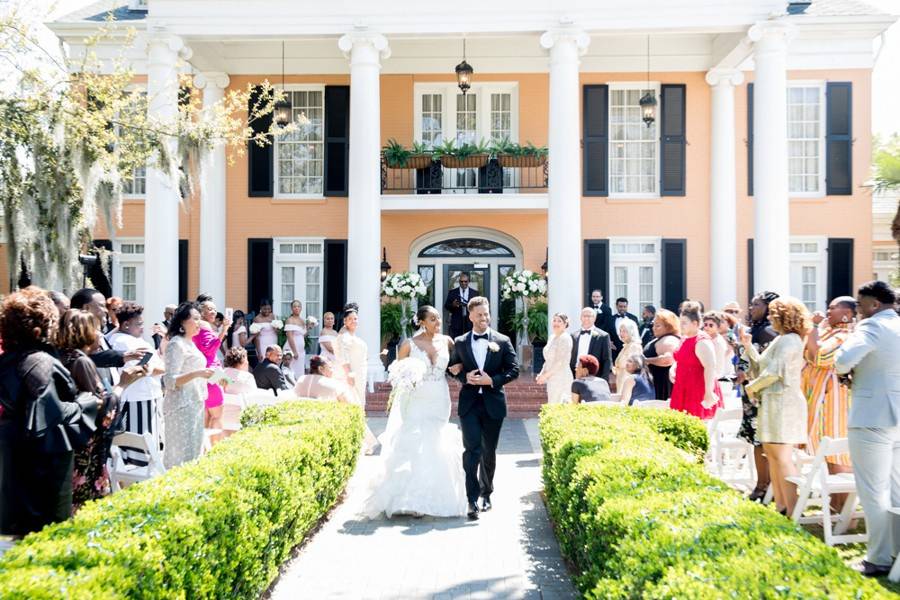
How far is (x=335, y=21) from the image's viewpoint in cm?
1520

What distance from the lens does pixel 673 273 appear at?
18.1 metres

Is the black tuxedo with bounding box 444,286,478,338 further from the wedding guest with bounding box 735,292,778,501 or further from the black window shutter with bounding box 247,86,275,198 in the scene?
the wedding guest with bounding box 735,292,778,501

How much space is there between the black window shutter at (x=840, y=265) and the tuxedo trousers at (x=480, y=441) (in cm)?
1347

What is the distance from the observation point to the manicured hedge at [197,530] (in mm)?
3055

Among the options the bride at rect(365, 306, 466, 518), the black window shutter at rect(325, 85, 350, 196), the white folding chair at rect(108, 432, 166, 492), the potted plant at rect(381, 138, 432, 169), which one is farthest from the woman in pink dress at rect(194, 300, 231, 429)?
the black window shutter at rect(325, 85, 350, 196)

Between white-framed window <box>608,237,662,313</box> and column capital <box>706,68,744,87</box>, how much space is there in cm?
374

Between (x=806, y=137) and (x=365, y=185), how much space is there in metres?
10.3

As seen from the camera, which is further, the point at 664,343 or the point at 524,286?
the point at 524,286

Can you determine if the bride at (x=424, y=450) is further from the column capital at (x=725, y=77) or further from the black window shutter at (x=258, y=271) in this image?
the column capital at (x=725, y=77)

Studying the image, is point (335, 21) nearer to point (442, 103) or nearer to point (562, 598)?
point (442, 103)

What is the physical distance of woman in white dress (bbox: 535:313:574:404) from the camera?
10.3 m

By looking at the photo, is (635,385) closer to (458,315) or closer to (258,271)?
(458,315)

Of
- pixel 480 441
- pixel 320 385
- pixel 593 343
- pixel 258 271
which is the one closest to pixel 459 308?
pixel 593 343

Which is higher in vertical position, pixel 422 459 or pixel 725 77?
pixel 725 77
